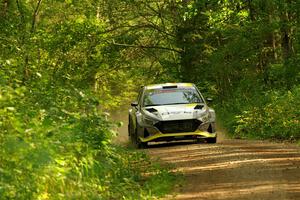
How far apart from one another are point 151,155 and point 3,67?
5.33 m

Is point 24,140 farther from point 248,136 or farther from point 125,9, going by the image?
point 125,9

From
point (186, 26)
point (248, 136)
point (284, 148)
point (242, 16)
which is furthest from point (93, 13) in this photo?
point (284, 148)

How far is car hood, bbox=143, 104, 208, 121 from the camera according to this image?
17188mm

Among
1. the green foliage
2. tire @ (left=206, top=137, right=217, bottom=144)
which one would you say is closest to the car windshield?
tire @ (left=206, top=137, right=217, bottom=144)

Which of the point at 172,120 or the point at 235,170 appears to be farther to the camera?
the point at 172,120

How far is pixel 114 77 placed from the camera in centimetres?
4297

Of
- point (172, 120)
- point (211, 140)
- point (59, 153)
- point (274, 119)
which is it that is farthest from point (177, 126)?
point (59, 153)

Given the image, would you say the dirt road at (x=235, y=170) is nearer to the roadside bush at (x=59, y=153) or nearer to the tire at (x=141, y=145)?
the roadside bush at (x=59, y=153)

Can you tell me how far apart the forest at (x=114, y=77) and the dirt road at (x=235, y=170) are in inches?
21.4

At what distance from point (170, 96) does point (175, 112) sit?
1.28 metres

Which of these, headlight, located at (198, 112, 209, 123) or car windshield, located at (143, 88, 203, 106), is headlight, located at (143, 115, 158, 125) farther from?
headlight, located at (198, 112, 209, 123)

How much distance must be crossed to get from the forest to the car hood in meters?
1.20

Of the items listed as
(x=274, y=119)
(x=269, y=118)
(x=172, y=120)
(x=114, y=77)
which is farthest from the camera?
(x=114, y=77)

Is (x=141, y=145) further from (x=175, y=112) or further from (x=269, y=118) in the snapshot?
(x=269, y=118)
